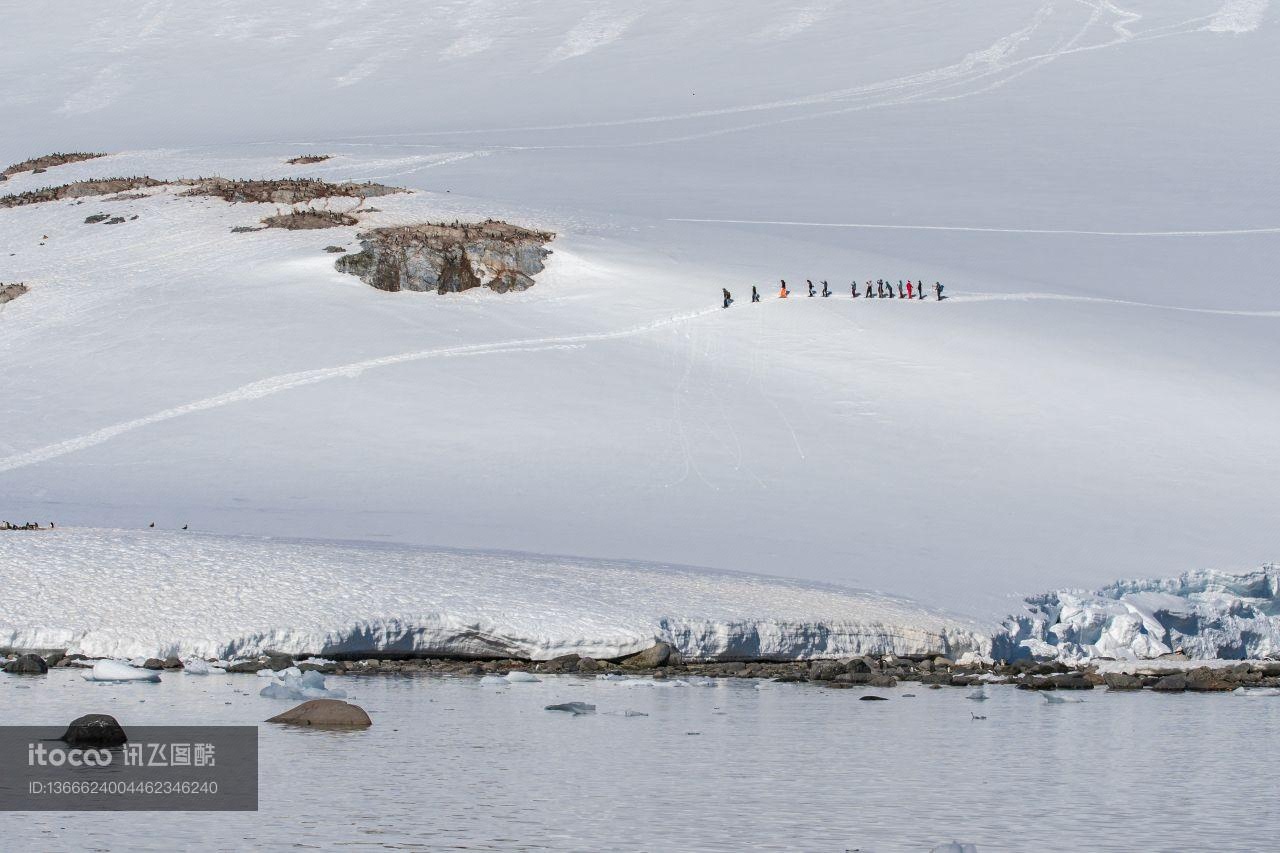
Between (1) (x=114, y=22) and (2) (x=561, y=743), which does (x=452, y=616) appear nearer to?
(2) (x=561, y=743)

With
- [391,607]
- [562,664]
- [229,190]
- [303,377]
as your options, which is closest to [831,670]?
[562,664]

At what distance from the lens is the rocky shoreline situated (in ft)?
64.7

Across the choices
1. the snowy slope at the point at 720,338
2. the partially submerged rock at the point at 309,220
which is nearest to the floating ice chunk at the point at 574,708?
the snowy slope at the point at 720,338

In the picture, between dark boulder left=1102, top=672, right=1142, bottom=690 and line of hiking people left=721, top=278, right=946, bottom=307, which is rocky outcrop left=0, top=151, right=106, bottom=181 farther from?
dark boulder left=1102, top=672, right=1142, bottom=690

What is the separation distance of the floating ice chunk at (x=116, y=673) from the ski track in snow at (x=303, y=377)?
547 inches

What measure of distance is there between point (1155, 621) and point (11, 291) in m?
29.1

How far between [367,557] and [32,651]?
15.5 ft

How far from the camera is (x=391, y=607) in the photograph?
20.5 metres

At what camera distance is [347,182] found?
52719 mm

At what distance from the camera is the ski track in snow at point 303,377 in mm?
31938

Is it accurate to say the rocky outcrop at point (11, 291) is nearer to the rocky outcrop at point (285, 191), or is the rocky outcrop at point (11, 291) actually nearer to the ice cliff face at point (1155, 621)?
the rocky outcrop at point (285, 191)

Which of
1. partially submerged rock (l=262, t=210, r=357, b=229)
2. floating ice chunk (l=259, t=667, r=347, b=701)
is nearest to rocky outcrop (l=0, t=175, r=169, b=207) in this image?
partially submerged rock (l=262, t=210, r=357, b=229)

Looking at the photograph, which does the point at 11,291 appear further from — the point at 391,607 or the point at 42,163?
the point at 391,607

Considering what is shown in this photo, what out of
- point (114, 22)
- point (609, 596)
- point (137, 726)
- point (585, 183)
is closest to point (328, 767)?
point (137, 726)
